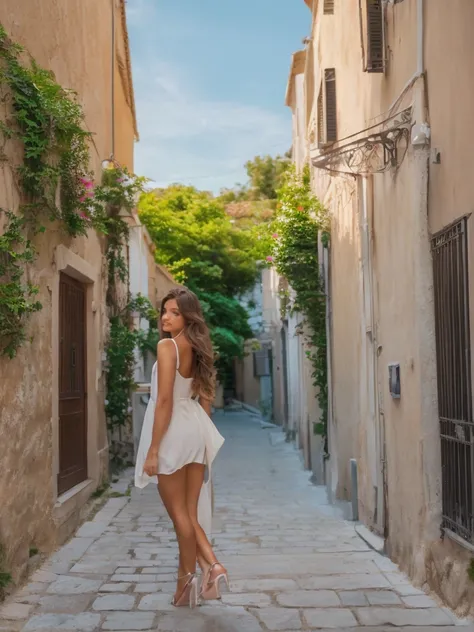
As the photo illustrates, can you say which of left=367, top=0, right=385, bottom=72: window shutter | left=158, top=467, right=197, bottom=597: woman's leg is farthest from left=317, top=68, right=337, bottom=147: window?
left=158, top=467, right=197, bottom=597: woman's leg

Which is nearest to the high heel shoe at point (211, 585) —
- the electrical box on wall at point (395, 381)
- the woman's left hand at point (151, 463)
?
the woman's left hand at point (151, 463)

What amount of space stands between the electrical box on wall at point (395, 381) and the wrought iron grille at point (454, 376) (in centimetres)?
83

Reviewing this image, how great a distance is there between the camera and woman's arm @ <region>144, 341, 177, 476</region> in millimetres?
4516

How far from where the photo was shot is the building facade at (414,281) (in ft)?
14.3

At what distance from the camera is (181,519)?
455cm

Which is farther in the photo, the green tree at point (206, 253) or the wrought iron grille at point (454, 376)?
the green tree at point (206, 253)

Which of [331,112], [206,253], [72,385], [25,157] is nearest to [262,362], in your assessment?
[206,253]

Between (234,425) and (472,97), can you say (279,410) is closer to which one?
(234,425)

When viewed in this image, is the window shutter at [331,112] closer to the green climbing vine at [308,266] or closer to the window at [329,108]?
the window at [329,108]

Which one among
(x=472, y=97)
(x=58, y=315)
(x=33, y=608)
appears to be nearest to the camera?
(x=472, y=97)

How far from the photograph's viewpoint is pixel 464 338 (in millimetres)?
4309

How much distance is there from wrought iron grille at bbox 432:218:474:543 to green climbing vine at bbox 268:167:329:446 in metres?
6.35

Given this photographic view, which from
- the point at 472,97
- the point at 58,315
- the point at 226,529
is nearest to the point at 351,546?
the point at 226,529

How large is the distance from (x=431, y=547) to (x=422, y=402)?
0.88 meters
